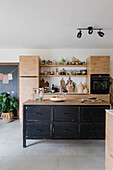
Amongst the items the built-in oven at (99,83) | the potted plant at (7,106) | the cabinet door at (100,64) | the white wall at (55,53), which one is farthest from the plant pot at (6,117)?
the cabinet door at (100,64)

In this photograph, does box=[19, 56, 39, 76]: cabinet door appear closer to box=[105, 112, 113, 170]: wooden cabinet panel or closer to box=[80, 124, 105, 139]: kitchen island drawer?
box=[80, 124, 105, 139]: kitchen island drawer

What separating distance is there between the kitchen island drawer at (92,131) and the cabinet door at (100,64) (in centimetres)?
223

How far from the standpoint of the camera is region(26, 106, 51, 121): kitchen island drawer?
277cm

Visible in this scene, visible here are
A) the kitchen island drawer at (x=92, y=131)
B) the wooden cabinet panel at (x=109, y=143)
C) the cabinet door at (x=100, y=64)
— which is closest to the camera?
the wooden cabinet panel at (x=109, y=143)

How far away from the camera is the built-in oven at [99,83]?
459 cm

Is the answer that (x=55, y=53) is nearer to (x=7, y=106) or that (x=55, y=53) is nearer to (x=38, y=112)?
(x=7, y=106)

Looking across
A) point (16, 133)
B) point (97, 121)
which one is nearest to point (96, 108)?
point (97, 121)

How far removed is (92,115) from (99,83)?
209 centimetres

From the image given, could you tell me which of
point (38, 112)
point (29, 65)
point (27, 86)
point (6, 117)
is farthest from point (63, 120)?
point (6, 117)

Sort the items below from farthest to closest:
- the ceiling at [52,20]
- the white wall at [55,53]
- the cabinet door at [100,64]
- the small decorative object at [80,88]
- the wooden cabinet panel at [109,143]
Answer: the white wall at [55,53] < the small decorative object at [80,88] < the cabinet door at [100,64] < the ceiling at [52,20] < the wooden cabinet panel at [109,143]

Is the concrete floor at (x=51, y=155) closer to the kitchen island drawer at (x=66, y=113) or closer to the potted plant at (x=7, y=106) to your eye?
the kitchen island drawer at (x=66, y=113)

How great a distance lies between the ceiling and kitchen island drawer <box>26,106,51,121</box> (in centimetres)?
181

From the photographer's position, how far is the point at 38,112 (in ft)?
9.09

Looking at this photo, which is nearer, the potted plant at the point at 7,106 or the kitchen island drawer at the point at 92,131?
the kitchen island drawer at the point at 92,131
